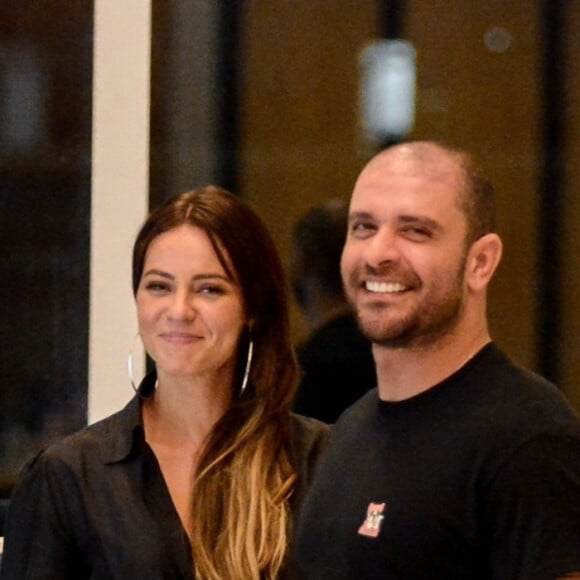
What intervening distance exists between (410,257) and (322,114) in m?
1.12

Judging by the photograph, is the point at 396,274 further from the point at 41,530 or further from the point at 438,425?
the point at 41,530

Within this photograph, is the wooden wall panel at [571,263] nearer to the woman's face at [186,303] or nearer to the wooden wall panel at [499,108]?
the wooden wall panel at [499,108]

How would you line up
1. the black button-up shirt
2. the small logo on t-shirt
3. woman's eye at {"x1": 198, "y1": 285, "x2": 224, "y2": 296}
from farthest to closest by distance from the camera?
woman's eye at {"x1": 198, "y1": 285, "x2": 224, "y2": 296}
the black button-up shirt
the small logo on t-shirt

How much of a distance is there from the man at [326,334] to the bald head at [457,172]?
992 mm

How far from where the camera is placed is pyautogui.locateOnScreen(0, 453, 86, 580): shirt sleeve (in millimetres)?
1889

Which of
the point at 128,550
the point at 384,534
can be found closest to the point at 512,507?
the point at 384,534

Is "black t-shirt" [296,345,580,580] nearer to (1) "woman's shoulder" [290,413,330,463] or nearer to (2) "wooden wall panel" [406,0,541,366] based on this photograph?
(1) "woman's shoulder" [290,413,330,463]

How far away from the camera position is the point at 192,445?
2047mm

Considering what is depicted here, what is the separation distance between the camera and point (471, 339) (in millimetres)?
1472

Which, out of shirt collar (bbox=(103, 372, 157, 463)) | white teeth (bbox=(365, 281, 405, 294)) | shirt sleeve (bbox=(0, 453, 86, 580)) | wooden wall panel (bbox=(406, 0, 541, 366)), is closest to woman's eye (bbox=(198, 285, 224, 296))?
shirt collar (bbox=(103, 372, 157, 463))

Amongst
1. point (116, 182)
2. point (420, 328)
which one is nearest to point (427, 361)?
point (420, 328)

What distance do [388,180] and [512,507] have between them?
423mm

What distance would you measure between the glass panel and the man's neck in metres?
1.23

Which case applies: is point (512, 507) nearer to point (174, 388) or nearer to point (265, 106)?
point (174, 388)
